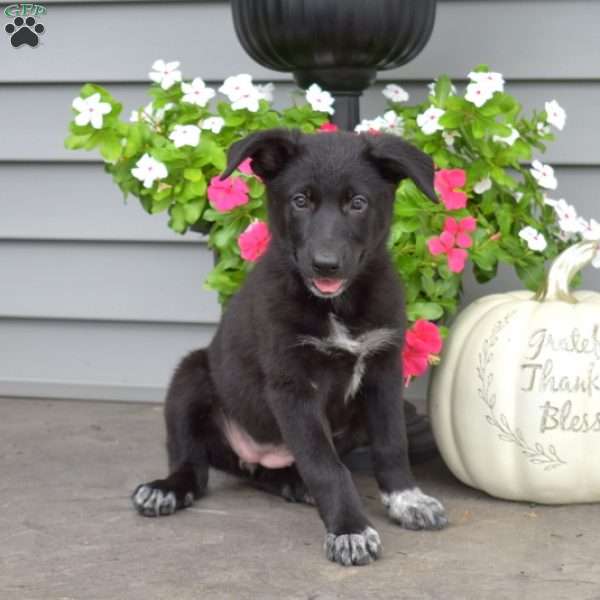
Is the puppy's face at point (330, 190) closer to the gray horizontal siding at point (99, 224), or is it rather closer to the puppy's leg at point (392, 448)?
the puppy's leg at point (392, 448)

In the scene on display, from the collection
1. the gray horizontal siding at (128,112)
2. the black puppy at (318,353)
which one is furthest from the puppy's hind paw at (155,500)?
the gray horizontal siding at (128,112)

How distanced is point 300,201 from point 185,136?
0.89 metres

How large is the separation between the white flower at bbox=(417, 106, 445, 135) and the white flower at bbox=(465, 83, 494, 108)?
4.6 inches

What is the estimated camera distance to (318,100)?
421 centimetres

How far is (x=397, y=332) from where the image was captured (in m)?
3.57

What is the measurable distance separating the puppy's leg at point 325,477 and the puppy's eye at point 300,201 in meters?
0.53

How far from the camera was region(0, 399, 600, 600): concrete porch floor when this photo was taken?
3.04 meters

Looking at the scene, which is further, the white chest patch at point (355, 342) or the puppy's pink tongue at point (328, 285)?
the white chest patch at point (355, 342)

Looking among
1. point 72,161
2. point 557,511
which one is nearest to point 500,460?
point 557,511

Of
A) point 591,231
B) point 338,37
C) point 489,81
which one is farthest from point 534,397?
point 338,37

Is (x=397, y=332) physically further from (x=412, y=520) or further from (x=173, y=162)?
(x=173, y=162)

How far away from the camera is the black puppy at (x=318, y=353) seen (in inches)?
130

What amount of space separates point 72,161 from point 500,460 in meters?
2.51

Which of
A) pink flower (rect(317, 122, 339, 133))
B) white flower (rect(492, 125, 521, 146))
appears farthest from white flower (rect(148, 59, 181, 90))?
white flower (rect(492, 125, 521, 146))
